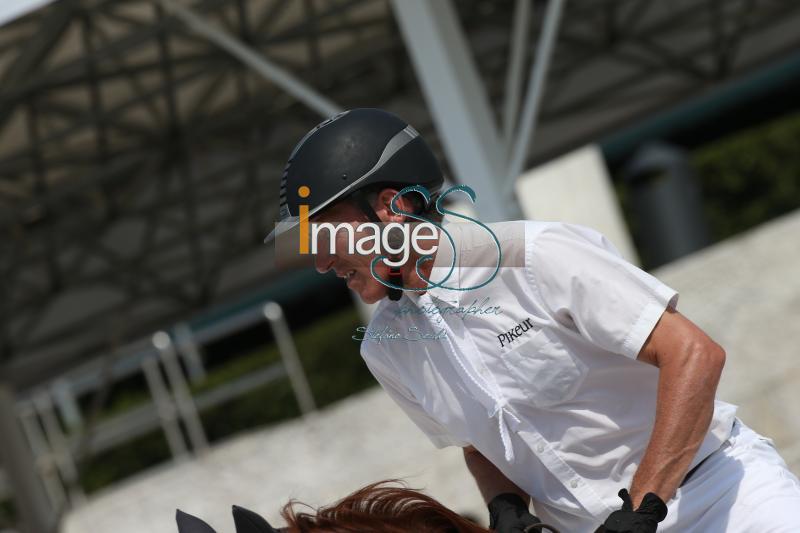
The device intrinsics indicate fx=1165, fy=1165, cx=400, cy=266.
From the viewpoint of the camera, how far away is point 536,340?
1.90 m

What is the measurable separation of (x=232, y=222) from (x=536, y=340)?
9.09 metres

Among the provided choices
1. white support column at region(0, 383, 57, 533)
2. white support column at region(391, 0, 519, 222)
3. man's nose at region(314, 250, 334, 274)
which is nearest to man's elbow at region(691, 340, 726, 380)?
man's nose at region(314, 250, 334, 274)

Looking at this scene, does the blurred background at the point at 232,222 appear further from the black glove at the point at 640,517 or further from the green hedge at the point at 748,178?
the black glove at the point at 640,517

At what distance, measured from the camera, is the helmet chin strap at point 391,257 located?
6.33 feet

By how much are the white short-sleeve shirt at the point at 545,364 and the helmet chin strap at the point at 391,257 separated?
43 millimetres

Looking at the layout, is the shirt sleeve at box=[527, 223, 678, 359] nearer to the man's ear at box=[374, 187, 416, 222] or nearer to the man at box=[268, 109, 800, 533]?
the man at box=[268, 109, 800, 533]

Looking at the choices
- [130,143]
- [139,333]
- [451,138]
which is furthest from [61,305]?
[451,138]

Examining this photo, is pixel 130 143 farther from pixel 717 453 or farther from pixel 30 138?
pixel 717 453

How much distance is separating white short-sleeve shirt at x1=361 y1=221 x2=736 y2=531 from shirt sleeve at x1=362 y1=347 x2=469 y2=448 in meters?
0.19

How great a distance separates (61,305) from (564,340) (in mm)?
9653

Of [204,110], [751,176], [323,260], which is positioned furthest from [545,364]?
[751,176]

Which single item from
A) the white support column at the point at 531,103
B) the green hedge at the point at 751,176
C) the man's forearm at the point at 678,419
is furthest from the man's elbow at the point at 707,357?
the green hedge at the point at 751,176

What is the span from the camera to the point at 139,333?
36.7 ft

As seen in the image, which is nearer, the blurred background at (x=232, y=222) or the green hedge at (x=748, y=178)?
the blurred background at (x=232, y=222)
